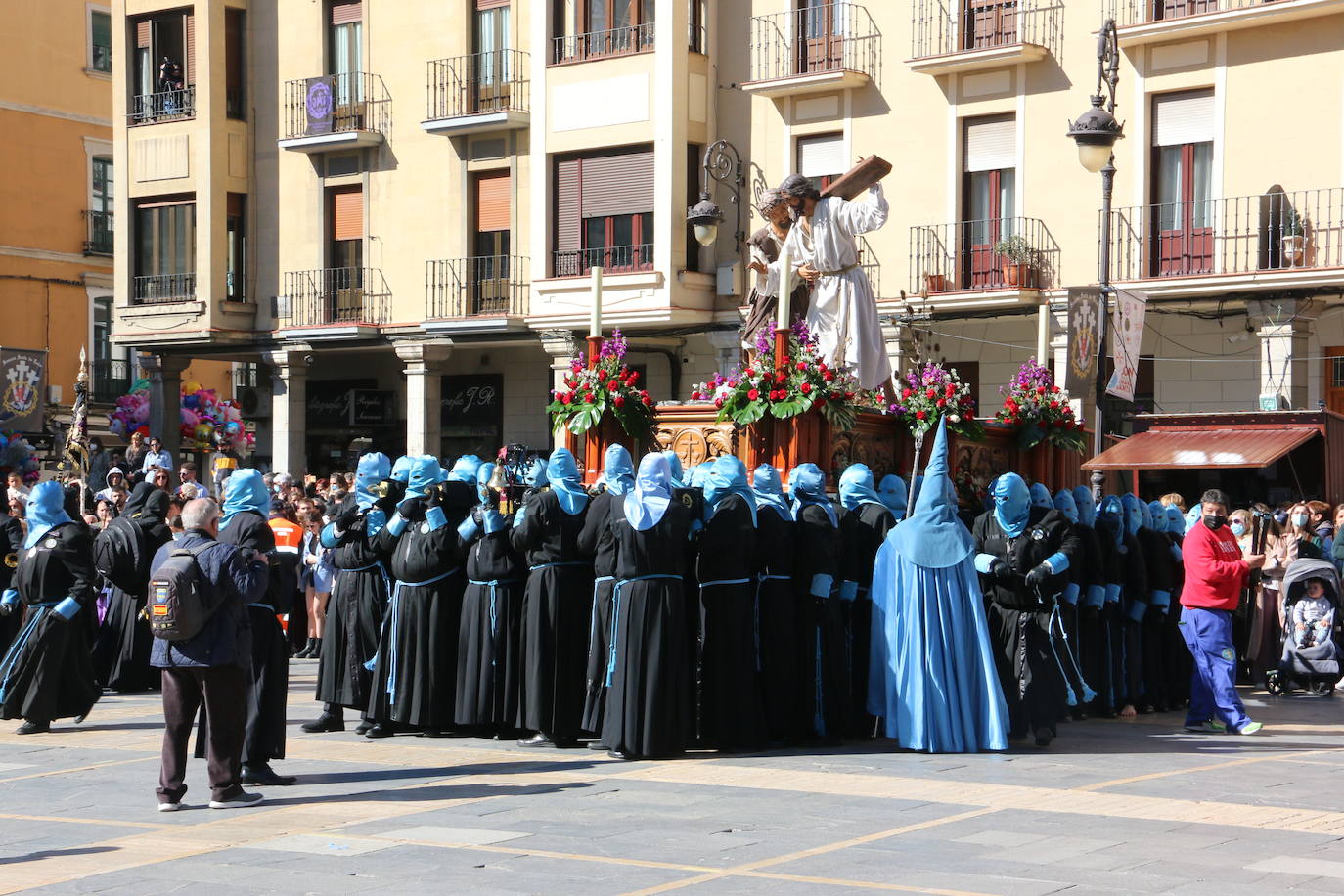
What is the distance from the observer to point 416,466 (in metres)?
12.4

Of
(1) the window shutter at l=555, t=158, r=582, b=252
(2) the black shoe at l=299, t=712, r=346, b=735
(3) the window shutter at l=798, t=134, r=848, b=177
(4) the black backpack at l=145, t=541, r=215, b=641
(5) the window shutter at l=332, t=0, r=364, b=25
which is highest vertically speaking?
(5) the window shutter at l=332, t=0, r=364, b=25

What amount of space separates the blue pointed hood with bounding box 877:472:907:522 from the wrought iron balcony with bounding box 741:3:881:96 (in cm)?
1410

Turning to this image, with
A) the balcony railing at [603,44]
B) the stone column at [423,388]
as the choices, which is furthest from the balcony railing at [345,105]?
the stone column at [423,388]

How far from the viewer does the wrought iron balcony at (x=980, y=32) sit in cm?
2481

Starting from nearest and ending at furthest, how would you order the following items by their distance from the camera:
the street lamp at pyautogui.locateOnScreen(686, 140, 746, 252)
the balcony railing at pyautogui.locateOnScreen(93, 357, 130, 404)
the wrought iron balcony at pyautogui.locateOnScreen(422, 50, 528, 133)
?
1. the street lamp at pyautogui.locateOnScreen(686, 140, 746, 252)
2. the wrought iron balcony at pyautogui.locateOnScreen(422, 50, 528, 133)
3. the balcony railing at pyautogui.locateOnScreen(93, 357, 130, 404)

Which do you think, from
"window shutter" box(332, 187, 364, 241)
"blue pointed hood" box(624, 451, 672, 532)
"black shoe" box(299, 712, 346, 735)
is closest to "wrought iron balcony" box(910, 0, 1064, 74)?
"window shutter" box(332, 187, 364, 241)

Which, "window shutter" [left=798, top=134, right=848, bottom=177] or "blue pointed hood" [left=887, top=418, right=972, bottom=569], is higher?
"window shutter" [left=798, top=134, right=848, bottom=177]

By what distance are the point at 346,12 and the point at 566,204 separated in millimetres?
6070

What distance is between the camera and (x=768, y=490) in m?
12.0

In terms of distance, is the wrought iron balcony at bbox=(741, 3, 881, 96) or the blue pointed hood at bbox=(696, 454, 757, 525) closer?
the blue pointed hood at bbox=(696, 454, 757, 525)

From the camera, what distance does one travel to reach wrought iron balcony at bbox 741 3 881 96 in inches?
1035

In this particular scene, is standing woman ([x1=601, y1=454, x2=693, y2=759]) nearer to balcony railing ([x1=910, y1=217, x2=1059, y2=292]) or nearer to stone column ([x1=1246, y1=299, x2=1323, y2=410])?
stone column ([x1=1246, y1=299, x2=1323, y2=410])

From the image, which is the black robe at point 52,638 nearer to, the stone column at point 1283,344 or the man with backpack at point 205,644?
the man with backpack at point 205,644

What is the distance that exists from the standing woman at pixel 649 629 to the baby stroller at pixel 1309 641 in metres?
7.33
